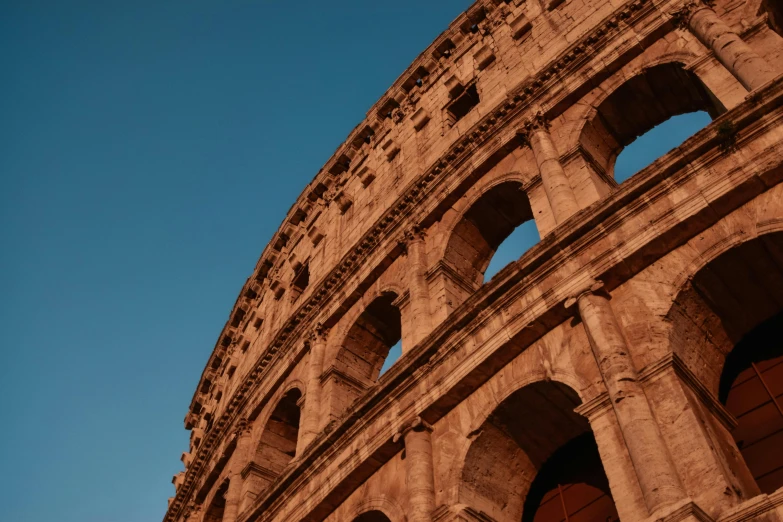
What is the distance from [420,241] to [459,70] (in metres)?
5.69

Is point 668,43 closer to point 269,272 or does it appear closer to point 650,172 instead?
point 650,172

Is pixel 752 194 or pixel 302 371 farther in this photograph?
pixel 302 371

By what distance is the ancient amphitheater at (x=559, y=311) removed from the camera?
8.48 meters

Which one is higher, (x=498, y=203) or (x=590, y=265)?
(x=498, y=203)

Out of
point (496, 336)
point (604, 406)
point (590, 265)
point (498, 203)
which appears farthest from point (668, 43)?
point (604, 406)

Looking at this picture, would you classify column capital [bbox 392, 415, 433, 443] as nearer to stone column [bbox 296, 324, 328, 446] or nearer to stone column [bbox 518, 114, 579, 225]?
stone column [bbox 296, 324, 328, 446]

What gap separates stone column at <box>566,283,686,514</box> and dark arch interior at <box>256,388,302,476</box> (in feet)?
28.2

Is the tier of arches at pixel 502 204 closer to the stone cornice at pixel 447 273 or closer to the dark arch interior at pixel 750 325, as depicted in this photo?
the stone cornice at pixel 447 273

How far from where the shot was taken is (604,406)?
8.50 meters

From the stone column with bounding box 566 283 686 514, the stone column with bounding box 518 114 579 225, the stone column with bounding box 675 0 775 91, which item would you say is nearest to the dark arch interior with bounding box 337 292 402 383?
the stone column with bounding box 518 114 579 225

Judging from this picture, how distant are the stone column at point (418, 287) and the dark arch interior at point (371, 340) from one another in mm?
1225

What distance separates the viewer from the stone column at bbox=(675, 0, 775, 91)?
10461 mm

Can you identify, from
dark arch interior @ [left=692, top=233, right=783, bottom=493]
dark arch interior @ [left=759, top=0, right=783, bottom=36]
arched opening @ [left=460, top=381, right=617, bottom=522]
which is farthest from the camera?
dark arch interior @ [left=759, top=0, right=783, bottom=36]

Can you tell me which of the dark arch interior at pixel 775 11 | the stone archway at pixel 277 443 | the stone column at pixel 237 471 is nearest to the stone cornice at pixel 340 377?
the stone archway at pixel 277 443
